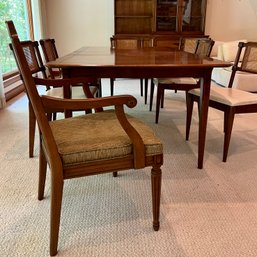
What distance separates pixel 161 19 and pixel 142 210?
457 centimetres

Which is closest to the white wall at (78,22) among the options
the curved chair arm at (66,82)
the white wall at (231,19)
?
the white wall at (231,19)

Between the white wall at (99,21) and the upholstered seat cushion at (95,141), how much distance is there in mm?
4573

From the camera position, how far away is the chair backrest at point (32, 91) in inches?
39.4

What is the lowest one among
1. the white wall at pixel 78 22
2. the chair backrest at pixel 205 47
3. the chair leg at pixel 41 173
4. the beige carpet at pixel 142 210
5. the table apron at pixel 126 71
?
the beige carpet at pixel 142 210

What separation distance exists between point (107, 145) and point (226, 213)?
30.2 inches

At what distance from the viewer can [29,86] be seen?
102 cm

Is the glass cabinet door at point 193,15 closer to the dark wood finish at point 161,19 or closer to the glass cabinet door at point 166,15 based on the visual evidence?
the dark wood finish at point 161,19

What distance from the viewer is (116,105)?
42.8 inches

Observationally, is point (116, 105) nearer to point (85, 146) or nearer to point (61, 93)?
point (85, 146)

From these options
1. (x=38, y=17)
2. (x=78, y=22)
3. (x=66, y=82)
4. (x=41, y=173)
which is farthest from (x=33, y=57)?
(x=78, y=22)

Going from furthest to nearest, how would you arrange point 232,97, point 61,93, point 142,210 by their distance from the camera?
1. point 61,93
2. point 232,97
3. point 142,210

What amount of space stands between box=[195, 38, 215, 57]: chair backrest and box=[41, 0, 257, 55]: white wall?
3009 mm

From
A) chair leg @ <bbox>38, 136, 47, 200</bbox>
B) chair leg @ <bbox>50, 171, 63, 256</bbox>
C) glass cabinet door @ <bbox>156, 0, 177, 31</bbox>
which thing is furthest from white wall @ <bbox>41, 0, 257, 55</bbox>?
chair leg @ <bbox>50, 171, 63, 256</bbox>

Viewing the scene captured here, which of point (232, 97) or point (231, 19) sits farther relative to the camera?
point (231, 19)
